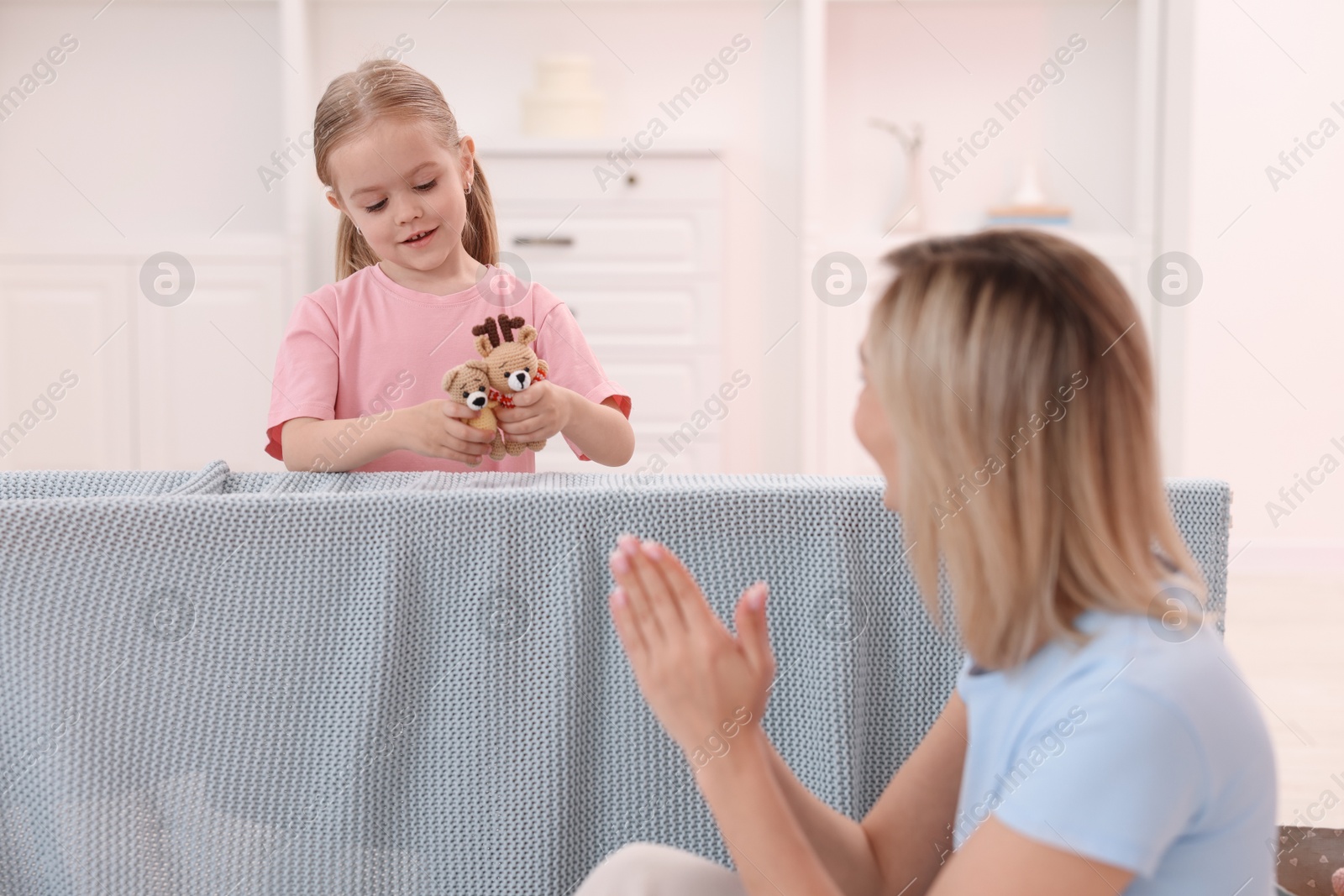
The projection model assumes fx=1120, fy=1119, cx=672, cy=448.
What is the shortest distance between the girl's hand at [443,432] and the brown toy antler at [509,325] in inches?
3.1

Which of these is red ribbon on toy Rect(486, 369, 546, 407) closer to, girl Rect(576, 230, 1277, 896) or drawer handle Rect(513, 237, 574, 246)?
girl Rect(576, 230, 1277, 896)

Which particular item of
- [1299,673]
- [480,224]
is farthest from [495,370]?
[1299,673]

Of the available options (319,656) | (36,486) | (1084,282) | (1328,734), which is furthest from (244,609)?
(1328,734)

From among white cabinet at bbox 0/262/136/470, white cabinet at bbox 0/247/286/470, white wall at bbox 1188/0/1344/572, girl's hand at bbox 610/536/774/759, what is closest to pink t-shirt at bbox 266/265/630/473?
girl's hand at bbox 610/536/774/759

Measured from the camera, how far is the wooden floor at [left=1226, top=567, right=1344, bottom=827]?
1582 mm

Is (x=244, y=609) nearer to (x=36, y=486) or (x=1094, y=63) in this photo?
(x=36, y=486)

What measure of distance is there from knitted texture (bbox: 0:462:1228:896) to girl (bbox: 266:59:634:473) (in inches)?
12.7

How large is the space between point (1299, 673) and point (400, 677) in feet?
6.15

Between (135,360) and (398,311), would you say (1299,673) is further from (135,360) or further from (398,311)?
(135,360)

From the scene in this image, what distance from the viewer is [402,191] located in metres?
1.23

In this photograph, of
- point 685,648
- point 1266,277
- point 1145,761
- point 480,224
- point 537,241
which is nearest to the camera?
point 1145,761

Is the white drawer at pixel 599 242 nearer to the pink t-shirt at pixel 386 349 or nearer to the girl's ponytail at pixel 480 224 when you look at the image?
the girl's ponytail at pixel 480 224

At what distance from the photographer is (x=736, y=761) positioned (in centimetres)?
65

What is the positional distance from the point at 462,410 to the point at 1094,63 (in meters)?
2.91
